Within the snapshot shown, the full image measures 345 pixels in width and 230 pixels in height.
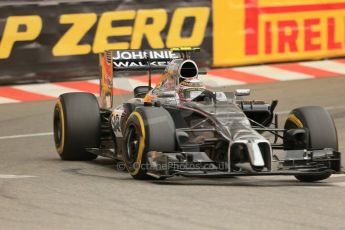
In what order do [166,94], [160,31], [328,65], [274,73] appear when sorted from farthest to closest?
[328,65], [274,73], [160,31], [166,94]

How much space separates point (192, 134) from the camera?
11453mm

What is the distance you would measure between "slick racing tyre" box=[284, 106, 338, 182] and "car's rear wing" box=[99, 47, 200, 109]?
2081 millimetres

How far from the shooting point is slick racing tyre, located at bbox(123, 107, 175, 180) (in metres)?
11.1

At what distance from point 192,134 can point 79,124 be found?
65.1 inches

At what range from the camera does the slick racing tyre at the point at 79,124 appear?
500 inches

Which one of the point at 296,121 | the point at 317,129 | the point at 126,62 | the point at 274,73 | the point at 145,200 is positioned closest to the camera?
the point at 145,200

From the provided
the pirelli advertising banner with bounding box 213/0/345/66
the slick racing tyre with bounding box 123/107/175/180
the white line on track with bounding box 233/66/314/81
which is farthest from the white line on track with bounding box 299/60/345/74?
the slick racing tyre with bounding box 123/107/175/180

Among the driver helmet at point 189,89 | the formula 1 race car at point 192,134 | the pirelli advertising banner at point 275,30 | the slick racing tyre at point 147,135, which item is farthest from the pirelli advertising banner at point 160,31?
the slick racing tyre at point 147,135

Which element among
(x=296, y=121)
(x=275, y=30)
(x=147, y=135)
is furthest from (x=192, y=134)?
(x=275, y=30)

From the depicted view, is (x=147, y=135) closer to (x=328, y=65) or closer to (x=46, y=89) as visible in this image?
(x=46, y=89)

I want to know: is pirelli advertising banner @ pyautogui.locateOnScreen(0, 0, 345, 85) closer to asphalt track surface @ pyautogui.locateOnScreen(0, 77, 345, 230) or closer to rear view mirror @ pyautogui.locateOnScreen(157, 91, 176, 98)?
asphalt track surface @ pyautogui.locateOnScreen(0, 77, 345, 230)

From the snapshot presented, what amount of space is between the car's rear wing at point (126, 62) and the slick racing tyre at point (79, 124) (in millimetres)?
493

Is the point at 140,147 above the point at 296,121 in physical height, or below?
below

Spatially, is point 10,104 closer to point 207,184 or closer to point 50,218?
point 207,184
